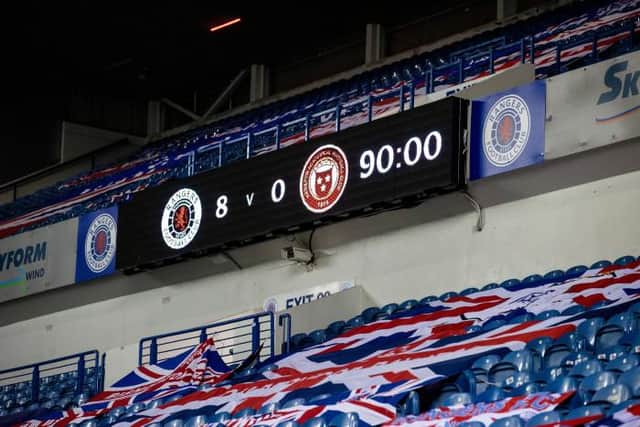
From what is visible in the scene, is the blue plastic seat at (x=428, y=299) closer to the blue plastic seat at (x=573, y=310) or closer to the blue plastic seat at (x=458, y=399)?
the blue plastic seat at (x=573, y=310)

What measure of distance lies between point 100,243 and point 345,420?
24.6ft

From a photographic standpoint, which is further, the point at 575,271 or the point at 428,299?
the point at 428,299

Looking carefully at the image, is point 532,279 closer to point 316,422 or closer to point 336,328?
point 336,328

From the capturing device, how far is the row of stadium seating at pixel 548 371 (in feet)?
22.6

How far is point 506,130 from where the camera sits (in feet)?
36.1

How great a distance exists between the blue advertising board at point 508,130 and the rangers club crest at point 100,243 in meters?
5.15

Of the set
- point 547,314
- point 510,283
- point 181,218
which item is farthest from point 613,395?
point 181,218

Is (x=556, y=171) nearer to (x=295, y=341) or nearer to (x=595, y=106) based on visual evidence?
(x=595, y=106)

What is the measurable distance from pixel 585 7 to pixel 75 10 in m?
7.12

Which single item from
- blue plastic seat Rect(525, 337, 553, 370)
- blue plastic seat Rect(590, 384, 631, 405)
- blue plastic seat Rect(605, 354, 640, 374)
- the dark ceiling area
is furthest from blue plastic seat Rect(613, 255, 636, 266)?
the dark ceiling area

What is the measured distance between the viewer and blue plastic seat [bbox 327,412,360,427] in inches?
314

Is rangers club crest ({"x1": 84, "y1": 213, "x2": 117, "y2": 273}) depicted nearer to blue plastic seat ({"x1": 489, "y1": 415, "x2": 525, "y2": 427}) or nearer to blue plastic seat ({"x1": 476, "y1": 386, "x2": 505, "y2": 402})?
blue plastic seat ({"x1": 476, "y1": 386, "x2": 505, "y2": 402})

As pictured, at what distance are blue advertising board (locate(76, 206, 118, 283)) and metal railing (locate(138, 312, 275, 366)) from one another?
1307mm

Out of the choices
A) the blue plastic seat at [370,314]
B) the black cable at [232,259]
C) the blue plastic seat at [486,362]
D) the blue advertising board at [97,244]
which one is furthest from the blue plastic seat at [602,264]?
the blue advertising board at [97,244]
